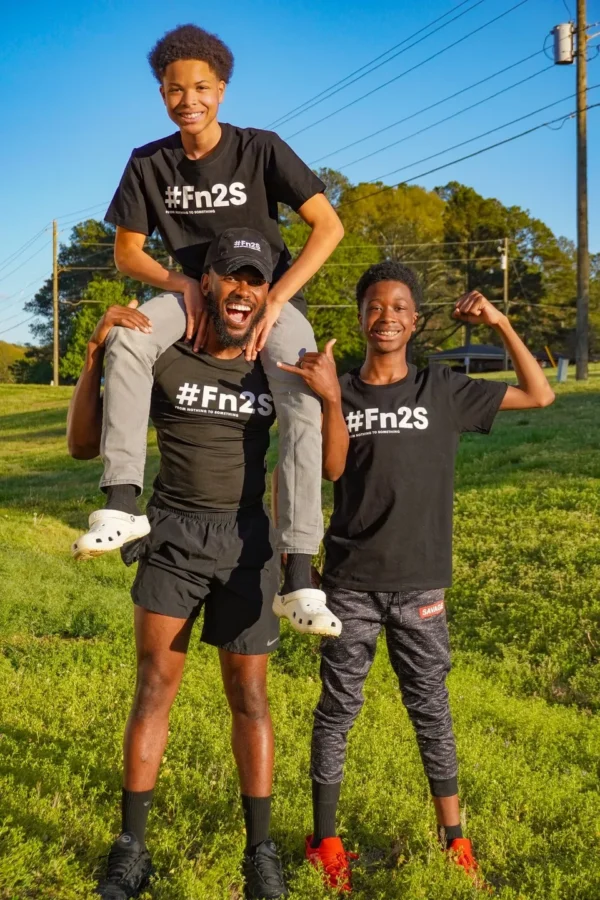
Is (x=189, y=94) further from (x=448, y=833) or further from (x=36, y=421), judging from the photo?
(x=36, y=421)

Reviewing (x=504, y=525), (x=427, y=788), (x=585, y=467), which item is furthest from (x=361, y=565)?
(x=585, y=467)

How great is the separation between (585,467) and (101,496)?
25.7ft

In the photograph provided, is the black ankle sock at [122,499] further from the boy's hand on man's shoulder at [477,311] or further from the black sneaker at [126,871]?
the boy's hand on man's shoulder at [477,311]

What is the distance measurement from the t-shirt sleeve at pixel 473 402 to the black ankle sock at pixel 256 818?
188 centimetres

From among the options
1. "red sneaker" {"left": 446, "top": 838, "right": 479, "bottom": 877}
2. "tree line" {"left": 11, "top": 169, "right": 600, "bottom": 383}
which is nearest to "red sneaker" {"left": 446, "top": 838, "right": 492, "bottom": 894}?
"red sneaker" {"left": 446, "top": 838, "right": 479, "bottom": 877}

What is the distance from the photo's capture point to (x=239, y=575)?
362cm

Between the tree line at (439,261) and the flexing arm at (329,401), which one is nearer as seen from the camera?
the flexing arm at (329,401)

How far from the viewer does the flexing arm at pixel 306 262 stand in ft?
12.0

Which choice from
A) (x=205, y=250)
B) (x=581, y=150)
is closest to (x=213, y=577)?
(x=205, y=250)

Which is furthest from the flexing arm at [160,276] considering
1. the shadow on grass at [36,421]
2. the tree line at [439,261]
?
the tree line at [439,261]

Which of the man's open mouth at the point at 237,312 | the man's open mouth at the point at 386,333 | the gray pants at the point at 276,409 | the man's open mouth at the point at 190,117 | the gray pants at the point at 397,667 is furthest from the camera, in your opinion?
the man's open mouth at the point at 386,333

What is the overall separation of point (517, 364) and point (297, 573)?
5.25 feet

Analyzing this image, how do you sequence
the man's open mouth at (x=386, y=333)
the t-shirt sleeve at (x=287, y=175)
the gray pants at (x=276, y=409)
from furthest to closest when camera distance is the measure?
the man's open mouth at (x=386, y=333)
the t-shirt sleeve at (x=287, y=175)
the gray pants at (x=276, y=409)

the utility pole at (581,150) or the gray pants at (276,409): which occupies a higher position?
the utility pole at (581,150)
